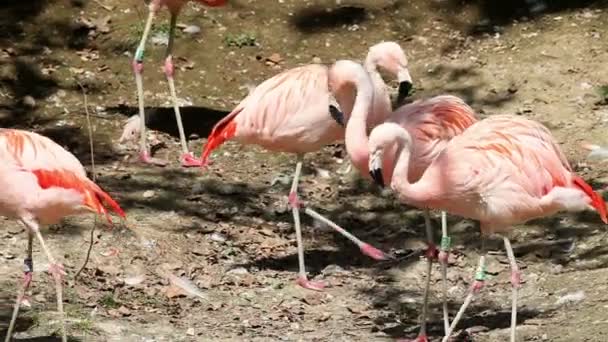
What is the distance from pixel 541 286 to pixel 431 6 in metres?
4.16

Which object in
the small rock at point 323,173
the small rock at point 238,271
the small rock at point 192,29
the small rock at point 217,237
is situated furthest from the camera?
the small rock at point 192,29

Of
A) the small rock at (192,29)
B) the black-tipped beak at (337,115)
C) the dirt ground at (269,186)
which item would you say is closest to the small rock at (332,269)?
the dirt ground at (269,186)

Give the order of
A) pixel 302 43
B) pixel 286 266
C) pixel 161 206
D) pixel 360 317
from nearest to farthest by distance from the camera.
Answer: pixel 360 317
pixel 286 266
pixel 161 206
pixel 302 43

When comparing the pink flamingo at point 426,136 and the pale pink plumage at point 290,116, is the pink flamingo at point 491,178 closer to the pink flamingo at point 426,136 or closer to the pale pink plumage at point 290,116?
the pink flamingo at point 426,136

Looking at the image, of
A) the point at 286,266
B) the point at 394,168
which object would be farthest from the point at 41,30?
the point at 394,168

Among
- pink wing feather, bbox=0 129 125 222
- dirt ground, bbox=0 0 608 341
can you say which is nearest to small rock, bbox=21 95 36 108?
dirt ground, bbox=0 0 608 341

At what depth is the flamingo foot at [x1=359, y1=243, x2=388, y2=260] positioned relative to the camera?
6102mm

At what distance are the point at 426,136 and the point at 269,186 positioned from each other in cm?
213

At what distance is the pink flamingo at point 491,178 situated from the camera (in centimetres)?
465

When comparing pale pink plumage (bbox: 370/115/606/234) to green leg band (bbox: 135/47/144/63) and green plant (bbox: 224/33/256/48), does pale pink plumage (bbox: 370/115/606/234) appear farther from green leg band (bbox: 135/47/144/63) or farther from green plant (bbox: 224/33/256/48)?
green plant (bbox: 224/33/256/48)

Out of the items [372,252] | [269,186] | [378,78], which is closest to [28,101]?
[269,186]

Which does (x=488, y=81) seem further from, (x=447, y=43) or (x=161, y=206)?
(x=161, y=206)

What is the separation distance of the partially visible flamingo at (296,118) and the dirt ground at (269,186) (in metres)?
0.40

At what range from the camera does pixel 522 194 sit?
4.69m
